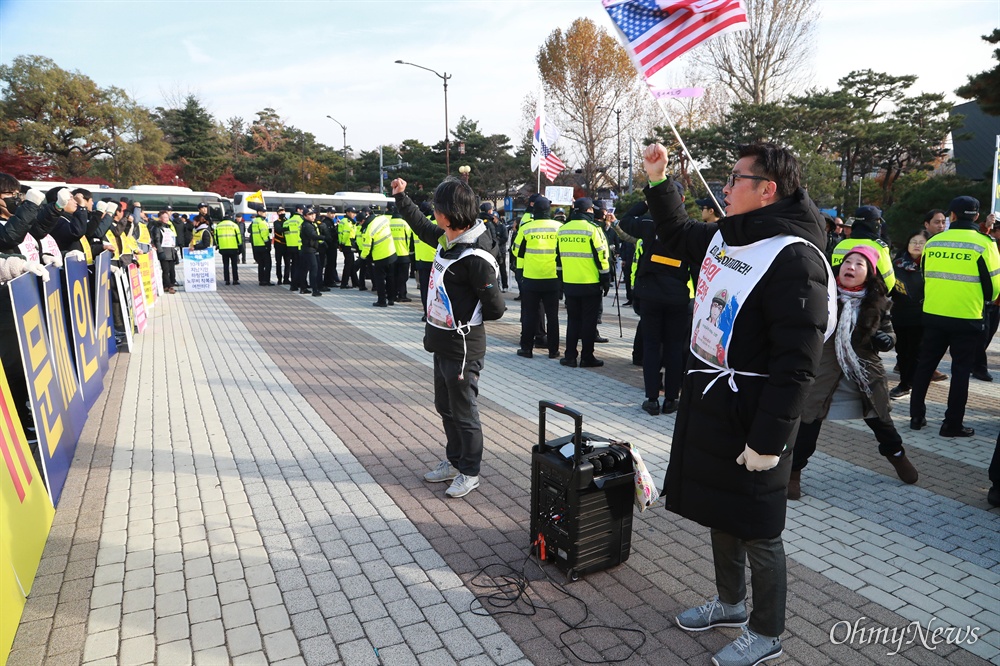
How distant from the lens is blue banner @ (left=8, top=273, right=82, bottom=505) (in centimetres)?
438

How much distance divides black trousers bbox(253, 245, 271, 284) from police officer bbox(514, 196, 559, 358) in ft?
36.0

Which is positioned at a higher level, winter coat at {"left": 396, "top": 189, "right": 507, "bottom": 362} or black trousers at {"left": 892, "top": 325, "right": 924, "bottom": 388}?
winter coat at {"left": 396, "top": 189, "right": 507, "bottom": 362}

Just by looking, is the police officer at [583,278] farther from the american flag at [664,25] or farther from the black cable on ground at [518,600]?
the black cable on ground at [518,600]

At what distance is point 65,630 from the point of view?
3141 mm

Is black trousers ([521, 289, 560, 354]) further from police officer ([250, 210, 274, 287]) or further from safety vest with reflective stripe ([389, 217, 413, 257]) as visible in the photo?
police officer ([250, 210, 274, 287])

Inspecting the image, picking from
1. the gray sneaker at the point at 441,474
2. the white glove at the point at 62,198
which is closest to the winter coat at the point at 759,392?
the gray sneaker at the point at 441,474

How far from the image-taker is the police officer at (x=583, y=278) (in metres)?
8.43

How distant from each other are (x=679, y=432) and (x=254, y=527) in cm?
276

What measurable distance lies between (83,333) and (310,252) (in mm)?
9395

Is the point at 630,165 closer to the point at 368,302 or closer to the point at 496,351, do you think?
the point at 368,302

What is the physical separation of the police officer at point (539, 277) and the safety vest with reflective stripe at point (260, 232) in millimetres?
10782

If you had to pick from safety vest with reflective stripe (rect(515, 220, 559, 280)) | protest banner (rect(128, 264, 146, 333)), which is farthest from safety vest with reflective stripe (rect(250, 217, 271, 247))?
safety vest with reflective stripe (rect(515, 220, 559, 280))

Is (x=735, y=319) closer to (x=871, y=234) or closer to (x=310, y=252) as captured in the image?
(x=871, y=234)

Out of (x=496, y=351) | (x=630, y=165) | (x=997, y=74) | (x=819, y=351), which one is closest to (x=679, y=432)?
(x=819, y=351)
